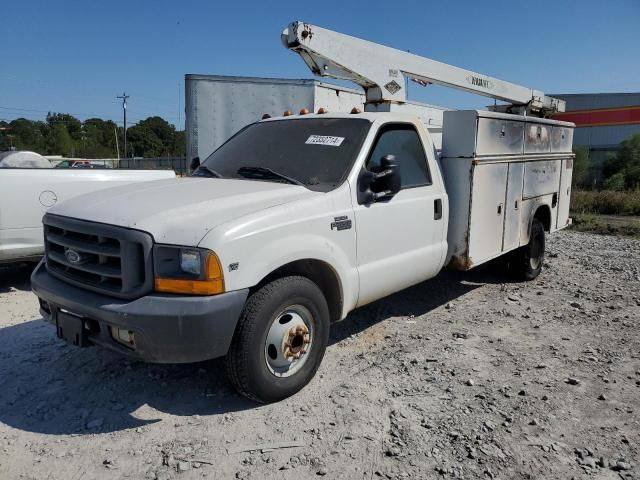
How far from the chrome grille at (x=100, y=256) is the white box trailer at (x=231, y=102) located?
7.35 metres

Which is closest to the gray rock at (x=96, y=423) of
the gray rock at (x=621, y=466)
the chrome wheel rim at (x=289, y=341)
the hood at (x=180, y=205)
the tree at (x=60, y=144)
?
the chrome wheel rim at (x=289, y=341)

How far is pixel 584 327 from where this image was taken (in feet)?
16.6

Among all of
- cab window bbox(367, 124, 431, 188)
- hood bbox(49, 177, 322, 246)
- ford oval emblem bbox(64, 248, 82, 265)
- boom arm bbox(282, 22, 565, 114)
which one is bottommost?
ford oval emblem bbox(64, 248, 82, 265)

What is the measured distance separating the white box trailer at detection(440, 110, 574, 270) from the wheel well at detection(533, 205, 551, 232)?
16 centimetres

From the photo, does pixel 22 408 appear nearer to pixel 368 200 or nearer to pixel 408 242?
pixel 368 200

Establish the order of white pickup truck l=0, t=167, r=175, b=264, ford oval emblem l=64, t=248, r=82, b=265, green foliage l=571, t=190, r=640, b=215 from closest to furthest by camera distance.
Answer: ford oval emblem l=64, t=248, r=82, b=265, white pickup truck l=0, t=167, r=175, b=264, green foliage l=571, t=190, r=640, b=215

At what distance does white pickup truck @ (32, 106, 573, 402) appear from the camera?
2941 millimetres

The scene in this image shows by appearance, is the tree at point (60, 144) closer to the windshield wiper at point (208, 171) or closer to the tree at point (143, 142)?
the tree at point (143, 142)

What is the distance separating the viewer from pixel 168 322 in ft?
9.41

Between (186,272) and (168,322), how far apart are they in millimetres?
293

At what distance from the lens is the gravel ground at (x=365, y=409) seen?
282 centimetres

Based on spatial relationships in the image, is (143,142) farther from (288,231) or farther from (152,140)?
(288,231)

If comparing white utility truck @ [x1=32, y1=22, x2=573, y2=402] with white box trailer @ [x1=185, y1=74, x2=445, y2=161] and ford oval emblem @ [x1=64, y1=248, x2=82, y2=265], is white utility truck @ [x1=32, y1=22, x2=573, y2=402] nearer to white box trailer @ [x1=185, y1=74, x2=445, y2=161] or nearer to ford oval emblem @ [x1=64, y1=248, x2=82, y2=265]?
ford oval emblem @ [x1=64, y1=248, x2=82, y2=265]

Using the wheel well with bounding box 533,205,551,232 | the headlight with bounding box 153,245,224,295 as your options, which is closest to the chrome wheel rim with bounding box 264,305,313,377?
the headlight with bounding box 153,245,224,295
